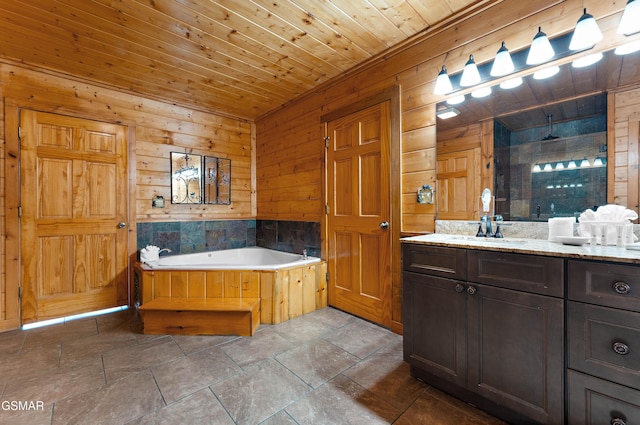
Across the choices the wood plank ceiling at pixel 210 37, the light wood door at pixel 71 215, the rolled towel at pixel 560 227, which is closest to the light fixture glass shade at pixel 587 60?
the wood plank ceiling at pixel 210 37

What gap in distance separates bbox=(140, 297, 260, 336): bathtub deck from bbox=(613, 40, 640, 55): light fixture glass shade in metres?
2.91

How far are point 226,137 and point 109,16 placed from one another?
196cm

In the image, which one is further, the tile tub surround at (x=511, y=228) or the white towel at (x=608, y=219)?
the tile tub surround at (x=511, y=228)

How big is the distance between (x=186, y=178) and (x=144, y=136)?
0.66 metres

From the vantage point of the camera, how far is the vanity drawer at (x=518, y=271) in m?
1.20

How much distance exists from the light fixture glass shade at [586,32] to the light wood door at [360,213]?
1250mm

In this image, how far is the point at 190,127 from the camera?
141 inches

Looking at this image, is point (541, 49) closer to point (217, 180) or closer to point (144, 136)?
point (217, 180)

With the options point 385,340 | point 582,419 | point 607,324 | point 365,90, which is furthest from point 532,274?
point 365,90

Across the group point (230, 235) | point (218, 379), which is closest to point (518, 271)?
point (218, 379)

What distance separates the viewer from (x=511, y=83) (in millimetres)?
1812

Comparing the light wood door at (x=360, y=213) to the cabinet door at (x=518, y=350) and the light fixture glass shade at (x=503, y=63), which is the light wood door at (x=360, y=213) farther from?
the cabinet door at (x=518, y=350)

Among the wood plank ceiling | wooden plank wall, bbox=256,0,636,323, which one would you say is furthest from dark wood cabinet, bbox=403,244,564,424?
the wood plank ceiling

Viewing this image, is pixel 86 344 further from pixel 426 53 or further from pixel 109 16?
pixel 426 53
